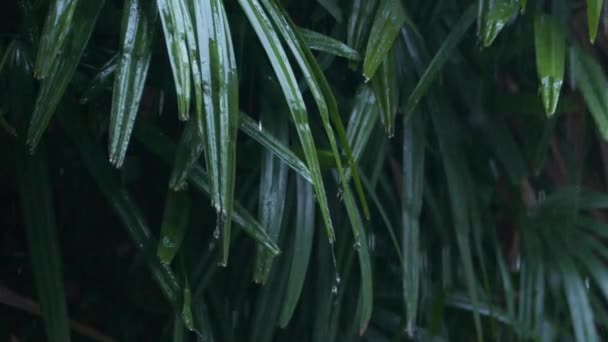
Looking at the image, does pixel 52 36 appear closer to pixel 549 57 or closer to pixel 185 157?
pixel 185 157

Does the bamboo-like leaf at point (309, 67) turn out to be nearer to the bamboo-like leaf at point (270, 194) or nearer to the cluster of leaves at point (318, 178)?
the cluster of leaves at point (318, 178)

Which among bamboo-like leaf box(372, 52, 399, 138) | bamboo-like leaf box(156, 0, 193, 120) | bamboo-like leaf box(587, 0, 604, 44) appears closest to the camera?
bamboo-like leaf box(156, 0, 193, 120)

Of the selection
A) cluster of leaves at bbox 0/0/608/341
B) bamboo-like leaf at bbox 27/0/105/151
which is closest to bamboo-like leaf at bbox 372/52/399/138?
cluster of leaves at bbox 0/0/608/341

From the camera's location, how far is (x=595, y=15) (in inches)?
32.1

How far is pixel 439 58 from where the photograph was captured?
97 cm

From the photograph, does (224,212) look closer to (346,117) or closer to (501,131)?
(346,117)

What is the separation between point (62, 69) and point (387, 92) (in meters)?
0.36

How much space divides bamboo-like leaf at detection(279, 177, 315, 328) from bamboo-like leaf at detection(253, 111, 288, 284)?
27 millimetres

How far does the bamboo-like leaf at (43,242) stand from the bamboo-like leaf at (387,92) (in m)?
0.37

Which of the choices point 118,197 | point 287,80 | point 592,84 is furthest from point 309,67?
point 592,84

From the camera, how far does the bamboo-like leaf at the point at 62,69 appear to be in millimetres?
734

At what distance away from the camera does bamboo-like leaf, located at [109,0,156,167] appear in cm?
71

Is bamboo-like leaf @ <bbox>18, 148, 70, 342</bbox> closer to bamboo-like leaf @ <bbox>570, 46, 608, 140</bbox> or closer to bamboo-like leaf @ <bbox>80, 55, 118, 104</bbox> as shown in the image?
bamboo-like leaf @ <bbox>80, 55, 118, 104</bbox>

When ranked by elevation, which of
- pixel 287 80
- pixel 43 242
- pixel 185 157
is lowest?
pixel 43 242
